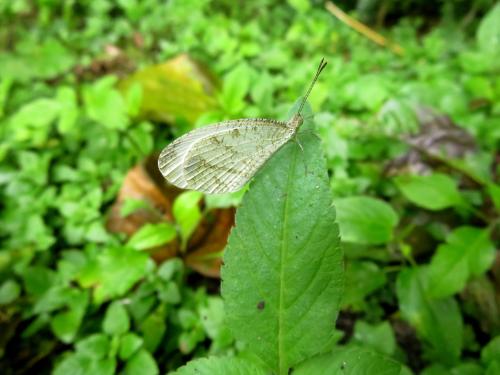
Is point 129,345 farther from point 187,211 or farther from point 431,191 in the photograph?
point 431,191

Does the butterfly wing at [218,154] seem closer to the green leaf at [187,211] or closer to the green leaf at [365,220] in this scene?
the green leaf at [187,211]

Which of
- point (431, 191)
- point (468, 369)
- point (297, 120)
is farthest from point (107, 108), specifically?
point (468, 369)

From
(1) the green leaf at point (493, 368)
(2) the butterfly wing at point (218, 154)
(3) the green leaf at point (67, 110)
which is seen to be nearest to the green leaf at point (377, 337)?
(1) the green leaf at point (493, 368)

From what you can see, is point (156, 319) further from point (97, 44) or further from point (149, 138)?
point (97, 44)

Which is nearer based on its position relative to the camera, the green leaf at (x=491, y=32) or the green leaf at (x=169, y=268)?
the green leaf at (x=169, y=268)

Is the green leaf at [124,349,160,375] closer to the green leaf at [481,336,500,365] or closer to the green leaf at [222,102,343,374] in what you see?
the green leaf at [222,102,343,374]

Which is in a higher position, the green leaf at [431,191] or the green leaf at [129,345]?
the green leaf at [431,191]

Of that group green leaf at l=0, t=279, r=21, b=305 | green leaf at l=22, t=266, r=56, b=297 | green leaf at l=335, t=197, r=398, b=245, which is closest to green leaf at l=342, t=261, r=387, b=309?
green leaf at l=335, t=197, r=398, b=245

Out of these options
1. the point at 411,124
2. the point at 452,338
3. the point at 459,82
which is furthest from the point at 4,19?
the point at 452,338
